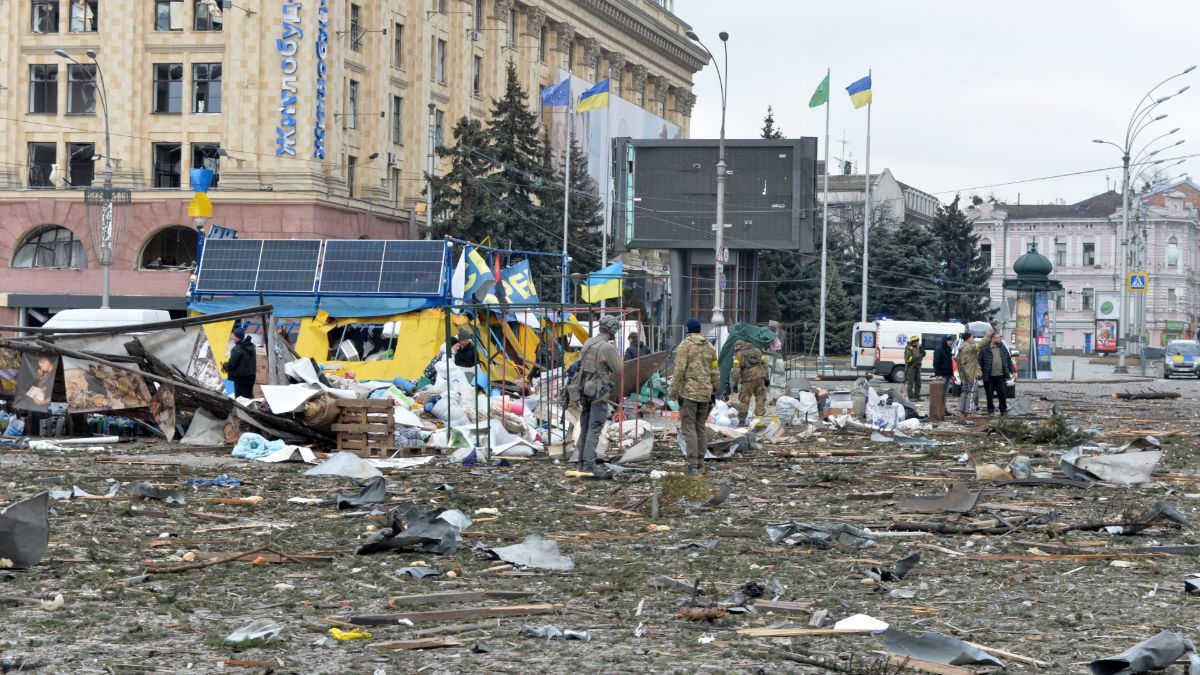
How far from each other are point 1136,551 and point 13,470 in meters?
11.9

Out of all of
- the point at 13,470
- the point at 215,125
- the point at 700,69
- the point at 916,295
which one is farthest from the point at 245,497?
the point at 700,69

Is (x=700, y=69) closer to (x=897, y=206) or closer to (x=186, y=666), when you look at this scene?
(x=897, y=206)

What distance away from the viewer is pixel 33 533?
1047 cm

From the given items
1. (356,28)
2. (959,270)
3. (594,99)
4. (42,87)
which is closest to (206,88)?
(356,28)

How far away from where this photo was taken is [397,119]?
65062 millimetres

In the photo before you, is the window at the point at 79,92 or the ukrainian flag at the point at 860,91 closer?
the window at the point at 79,92

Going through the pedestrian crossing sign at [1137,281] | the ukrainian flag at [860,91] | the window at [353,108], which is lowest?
the pedestrian crossing sign at [1137,281]

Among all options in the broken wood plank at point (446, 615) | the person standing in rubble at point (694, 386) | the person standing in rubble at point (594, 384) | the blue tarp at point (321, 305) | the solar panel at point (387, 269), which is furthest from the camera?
the solar panel at point (387, 269)

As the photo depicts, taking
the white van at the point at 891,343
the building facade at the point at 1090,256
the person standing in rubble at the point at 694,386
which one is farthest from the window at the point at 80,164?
the building facade at the point at 1090,256

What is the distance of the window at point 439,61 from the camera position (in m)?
68.6

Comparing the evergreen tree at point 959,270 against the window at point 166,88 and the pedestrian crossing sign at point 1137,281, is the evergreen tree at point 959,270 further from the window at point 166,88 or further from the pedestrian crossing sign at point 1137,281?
the window at point 166,88

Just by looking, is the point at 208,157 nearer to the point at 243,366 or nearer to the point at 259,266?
the point at 259,266

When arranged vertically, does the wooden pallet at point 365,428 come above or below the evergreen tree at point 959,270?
below

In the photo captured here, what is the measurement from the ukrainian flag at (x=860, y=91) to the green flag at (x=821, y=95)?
1119 millimetres
